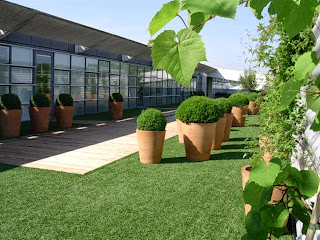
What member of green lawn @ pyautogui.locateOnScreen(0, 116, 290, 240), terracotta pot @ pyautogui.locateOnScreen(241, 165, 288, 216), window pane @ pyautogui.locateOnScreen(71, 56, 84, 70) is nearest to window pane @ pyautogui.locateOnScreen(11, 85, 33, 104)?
window pane @ pyautogui.locateOnScreen(71, 56, 84, 70)

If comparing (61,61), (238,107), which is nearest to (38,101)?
(61,61)

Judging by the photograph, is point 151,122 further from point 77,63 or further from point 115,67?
point 115,67

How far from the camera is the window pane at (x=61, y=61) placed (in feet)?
43.3

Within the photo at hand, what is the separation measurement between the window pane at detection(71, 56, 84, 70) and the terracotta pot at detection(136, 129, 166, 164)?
9.11 metres

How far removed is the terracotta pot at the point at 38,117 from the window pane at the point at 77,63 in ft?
15.7

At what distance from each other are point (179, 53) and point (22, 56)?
1219 cm

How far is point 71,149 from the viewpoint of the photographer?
7.51m

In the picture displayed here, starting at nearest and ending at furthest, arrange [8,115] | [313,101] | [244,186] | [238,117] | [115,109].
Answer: [313,101] < [244,186] < [8,115] < [238,117] < [115,109]

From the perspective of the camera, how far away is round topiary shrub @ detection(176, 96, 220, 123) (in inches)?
252

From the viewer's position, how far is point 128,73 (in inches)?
746

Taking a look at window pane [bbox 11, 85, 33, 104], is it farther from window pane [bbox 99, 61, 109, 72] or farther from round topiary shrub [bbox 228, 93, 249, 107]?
round topiary shrub [bbox 228, 93, 249, 107]

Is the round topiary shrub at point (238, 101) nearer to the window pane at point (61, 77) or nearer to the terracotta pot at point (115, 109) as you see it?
the terracotta pot at point (115, 109)

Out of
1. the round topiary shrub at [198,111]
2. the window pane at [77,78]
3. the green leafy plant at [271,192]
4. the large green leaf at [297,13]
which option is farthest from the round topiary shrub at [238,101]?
the large green leaf at [297,13]

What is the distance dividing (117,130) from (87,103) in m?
5.03
